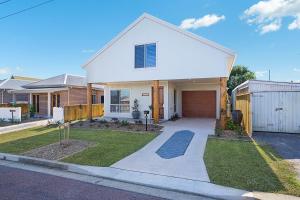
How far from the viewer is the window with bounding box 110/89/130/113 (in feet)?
61.5

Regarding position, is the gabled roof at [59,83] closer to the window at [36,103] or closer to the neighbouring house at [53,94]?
the neighbouring house at [53,94]

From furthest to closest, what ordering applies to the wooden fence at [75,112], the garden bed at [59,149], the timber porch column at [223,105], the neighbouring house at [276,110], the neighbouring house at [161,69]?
the wooden fence at [75,112], the neighbouring house at [161,69], the timber porch column at [223,105], the neighbouring house at [276,110], the garden bed at [59,149]

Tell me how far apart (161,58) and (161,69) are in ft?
2.34

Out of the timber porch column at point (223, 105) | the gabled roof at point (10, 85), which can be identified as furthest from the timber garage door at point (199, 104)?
the gabled roof at point (10, 85)

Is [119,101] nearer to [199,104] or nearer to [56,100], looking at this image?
[199,104]

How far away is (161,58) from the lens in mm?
14273

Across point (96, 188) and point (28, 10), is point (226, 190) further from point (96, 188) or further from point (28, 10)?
point (28, 10)

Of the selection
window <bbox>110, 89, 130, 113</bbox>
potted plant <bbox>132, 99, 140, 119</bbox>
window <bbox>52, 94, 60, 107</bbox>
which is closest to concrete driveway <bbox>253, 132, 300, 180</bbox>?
potted plant <bbox>132, 99, 140, 119</bbox>

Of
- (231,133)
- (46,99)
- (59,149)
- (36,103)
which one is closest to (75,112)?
(46,99)

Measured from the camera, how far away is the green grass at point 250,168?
4988 millimetres

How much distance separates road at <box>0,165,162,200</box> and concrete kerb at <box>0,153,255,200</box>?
1.86 feet

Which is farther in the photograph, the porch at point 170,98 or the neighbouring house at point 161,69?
the porch at point 170,98

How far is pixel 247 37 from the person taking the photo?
21.3 metres

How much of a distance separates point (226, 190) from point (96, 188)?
9.56 ft
